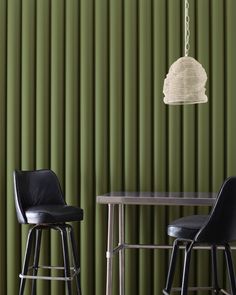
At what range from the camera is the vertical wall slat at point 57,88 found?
4422mm

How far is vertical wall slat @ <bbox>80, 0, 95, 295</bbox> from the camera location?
435 cm

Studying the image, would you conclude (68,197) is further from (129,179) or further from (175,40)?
(175,40)

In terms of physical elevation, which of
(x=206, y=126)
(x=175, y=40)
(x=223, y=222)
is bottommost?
(x=223, y=222)

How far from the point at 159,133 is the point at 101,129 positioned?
0.47 m

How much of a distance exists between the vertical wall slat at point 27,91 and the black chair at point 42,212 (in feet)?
1.02

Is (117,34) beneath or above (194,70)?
above

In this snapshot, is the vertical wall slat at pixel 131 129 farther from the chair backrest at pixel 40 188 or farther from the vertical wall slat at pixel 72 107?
the chair backrest at pixel 40 188

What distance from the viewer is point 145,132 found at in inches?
171

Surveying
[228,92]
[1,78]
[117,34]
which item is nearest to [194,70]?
[228,92]

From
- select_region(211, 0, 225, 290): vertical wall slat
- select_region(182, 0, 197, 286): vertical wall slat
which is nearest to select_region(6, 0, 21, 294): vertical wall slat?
select_region(182, 0, 197, 286): vertical wall slat

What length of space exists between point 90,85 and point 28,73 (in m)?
0.53

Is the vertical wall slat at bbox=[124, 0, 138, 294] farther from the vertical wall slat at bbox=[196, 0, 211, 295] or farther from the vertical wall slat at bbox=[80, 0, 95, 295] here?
the vertical wall slat at bbox=[196, 0, 211, 295]

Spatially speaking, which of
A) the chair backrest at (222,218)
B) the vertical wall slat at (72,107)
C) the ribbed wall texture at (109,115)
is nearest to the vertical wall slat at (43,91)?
the ribbed wall texture at (109,115)

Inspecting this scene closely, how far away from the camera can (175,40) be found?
4.32 metres
